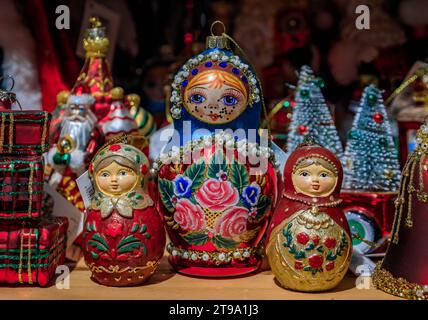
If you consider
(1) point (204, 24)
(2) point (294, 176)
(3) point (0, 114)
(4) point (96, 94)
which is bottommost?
(2) point (294, 176)

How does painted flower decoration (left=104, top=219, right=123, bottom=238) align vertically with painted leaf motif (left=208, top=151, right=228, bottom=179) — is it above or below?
below

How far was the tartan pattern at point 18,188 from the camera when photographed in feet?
4.17

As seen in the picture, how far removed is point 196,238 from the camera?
140cm

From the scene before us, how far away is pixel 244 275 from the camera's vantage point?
142cm

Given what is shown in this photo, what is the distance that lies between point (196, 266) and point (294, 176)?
1.13 feet

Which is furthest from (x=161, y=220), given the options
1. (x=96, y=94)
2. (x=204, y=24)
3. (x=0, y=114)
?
(x=204, y=24)

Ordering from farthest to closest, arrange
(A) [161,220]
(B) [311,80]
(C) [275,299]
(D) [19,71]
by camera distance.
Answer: (D) [19,71] < (B) [311,80] < (A) [161,220] < (C) [275,299]

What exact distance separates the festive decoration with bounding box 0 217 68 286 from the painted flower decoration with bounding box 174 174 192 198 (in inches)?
12.2

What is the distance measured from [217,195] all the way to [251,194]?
0.27 ft

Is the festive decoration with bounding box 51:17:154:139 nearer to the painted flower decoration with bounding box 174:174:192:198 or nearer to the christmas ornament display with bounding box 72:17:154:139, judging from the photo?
the christmas ornament display with bounding box 72:17:154:139

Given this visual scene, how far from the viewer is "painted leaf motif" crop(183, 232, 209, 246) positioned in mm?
1391

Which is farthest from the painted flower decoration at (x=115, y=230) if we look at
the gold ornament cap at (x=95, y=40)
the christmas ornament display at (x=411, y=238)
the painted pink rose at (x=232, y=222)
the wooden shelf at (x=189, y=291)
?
the gold ornament cap at (x=95, y=40)

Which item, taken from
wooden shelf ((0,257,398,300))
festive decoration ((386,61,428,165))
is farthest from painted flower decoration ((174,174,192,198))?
festive decoration ((386,61,428,165))

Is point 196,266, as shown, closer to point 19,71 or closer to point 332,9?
point 19,71
